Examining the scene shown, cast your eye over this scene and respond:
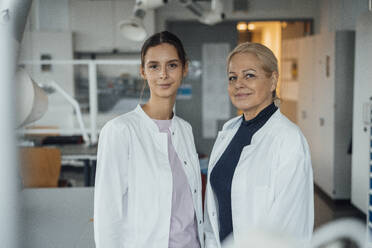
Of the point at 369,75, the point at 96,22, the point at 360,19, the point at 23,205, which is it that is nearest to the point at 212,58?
the point at 96,22

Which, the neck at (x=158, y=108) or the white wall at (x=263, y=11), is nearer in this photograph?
the neck at (x=158, y=108)

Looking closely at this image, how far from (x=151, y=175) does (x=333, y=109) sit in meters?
3.91

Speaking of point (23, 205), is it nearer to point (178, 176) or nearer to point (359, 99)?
point (178, 176)

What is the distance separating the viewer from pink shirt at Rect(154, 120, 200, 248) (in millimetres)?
1313

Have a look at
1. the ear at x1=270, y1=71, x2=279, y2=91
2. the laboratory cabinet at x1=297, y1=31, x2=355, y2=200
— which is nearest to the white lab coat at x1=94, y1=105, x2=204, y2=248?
the ear at x1=270, y1=71, x2=279, y2=91

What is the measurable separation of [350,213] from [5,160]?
4.55 m

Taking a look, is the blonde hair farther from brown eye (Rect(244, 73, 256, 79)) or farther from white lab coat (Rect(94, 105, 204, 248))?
white lab coat (Rect(94, 105, 204, 248))

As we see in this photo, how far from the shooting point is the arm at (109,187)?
4.00ft

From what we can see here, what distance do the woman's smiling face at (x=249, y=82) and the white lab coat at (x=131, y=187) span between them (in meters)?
0.33

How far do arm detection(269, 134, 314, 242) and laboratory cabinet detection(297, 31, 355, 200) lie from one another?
12.3 ft

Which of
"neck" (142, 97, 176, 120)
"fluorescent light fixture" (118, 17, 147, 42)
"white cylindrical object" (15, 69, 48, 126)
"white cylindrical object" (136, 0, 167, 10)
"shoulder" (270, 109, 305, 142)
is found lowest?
"shoulder" (270, 109, 305, 142)

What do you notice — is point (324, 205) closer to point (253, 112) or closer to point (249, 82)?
point (253, 112)

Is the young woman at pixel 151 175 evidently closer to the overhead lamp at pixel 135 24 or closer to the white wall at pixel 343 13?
Result: the overhead lamp at pixel 135 24

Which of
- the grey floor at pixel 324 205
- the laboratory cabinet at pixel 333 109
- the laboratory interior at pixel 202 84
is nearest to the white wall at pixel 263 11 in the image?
the laboratory interior at pixel 202 84
